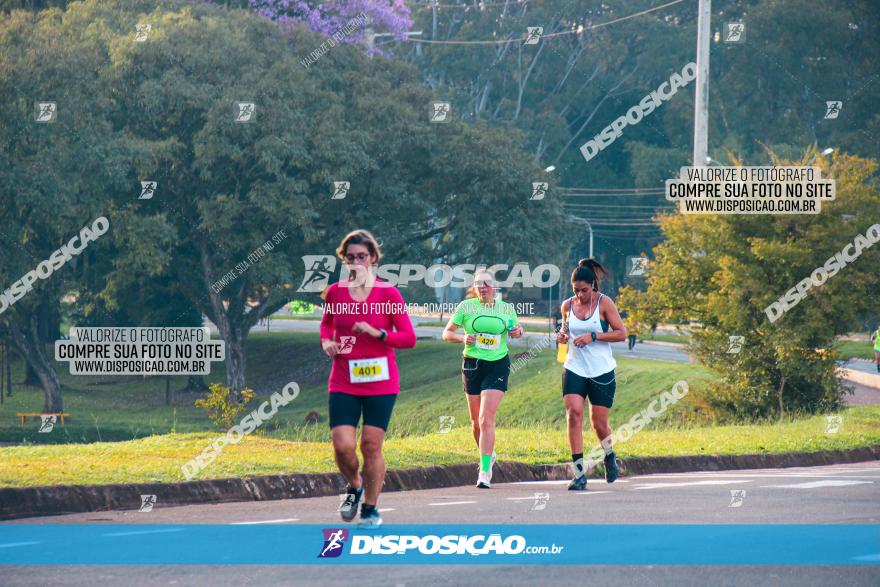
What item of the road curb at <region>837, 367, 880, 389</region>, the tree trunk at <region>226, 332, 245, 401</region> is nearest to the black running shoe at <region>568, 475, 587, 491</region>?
the road curb at <region>837, 367, 880, 389</region>

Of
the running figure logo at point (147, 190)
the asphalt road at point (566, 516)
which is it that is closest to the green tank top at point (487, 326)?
the asphalt road at point (566, 516)

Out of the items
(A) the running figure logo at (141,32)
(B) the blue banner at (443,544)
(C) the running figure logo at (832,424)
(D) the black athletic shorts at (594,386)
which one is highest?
(A) the running figure logo at (141,32)

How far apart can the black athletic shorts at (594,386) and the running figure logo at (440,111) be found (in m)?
30.8

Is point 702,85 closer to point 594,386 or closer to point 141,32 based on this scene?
point 141,32

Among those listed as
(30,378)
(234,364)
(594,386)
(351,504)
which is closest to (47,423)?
(234,364)

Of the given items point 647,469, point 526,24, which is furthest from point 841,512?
point 526,24

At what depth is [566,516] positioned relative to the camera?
35.1 feet

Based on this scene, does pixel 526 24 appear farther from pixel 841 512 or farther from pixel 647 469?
pixel 841 512

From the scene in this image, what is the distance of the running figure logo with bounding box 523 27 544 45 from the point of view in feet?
202

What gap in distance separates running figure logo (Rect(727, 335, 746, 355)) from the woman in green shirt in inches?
510

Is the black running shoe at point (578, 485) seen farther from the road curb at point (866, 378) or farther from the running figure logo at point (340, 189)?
the running figure logo at point (340, 189)

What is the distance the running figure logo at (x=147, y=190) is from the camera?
39.9 meters

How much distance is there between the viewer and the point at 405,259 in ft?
149

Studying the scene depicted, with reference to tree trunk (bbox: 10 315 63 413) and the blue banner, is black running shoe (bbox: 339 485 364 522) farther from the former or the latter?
tree trunk (bbox: 10 315 63 413)
